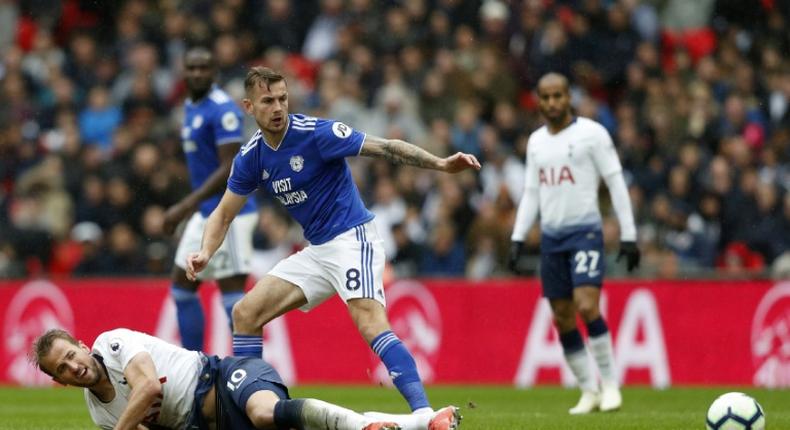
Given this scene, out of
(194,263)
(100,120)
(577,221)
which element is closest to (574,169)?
(577,221)

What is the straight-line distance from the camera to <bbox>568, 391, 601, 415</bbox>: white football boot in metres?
11.6

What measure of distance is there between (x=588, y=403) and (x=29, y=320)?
800cm

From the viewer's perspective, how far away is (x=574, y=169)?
11727 millimetres

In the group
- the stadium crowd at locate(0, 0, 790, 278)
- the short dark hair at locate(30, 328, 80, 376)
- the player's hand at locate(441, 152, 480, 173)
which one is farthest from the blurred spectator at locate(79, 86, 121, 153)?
the player's hand at locate(441, 152, 480, 173)

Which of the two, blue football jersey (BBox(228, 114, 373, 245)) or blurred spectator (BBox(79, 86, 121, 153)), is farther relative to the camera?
blurred spectator (BBox(79, 86, 121, 153))

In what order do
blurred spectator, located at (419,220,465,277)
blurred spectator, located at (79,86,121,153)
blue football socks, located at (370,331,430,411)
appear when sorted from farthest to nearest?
blurred spectator, located at (79,86,121,153) → blurred spectator, located at (419,220,465,277) → blue football socks, located at (370,331,430,411)

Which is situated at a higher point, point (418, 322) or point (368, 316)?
point (368, 316)

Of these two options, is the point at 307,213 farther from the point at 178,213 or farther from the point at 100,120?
the point at 100,120

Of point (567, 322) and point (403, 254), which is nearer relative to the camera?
point (567, 322)

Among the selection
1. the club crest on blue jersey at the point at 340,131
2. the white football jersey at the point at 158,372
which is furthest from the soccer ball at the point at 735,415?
the white football jersey at the point at 158,372

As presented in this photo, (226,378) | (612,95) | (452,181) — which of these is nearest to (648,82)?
(612,95)

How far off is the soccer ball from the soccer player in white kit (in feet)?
10.5

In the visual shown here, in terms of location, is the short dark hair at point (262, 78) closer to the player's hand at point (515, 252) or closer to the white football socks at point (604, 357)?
the player's hand at point (515, 252)

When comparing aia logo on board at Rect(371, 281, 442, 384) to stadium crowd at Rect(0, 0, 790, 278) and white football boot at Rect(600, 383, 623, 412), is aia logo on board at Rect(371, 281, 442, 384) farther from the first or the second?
white football boot at Rect(600, 383, 623, 412)
